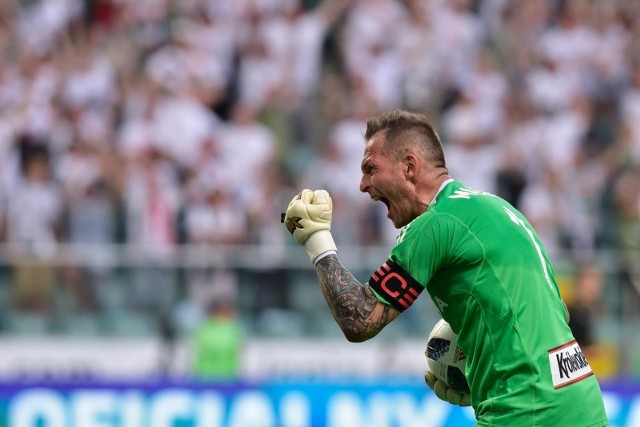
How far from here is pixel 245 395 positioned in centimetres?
1148

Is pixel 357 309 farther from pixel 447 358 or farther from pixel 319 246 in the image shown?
pixel 447 358

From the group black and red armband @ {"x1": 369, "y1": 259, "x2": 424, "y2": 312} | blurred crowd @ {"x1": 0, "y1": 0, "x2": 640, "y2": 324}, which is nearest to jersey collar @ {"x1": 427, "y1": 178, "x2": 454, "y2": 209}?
black and red armband @ {"x1": 369, "y1": 259, "x2": 424, "y2": 312}

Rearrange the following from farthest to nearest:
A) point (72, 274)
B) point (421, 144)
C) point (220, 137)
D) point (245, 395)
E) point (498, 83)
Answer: point (498, 83), point (220, 137), point (72, 274), point (245, 395), point (421, 144)

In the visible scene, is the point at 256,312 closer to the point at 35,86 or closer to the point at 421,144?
the point at 35,86

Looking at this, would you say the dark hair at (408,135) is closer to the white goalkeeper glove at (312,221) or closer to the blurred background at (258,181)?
the white goalkeeper glove at (312,221)

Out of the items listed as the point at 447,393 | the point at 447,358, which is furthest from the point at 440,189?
the point at 447,393

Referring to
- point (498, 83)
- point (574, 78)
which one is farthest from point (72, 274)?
point (574, 78)

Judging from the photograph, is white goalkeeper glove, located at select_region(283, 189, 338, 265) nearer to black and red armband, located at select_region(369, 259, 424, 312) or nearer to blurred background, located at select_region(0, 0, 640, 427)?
black and red armband, located at select_region(369, 259, 424, 312)

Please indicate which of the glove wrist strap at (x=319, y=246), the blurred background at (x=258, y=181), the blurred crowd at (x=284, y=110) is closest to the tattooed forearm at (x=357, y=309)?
the glove wrist strap at (x=319, y=246)

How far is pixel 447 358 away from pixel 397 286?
0.69m

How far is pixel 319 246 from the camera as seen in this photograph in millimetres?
5078

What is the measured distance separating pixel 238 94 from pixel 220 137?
94 centimetres

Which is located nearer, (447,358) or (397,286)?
(397,286)

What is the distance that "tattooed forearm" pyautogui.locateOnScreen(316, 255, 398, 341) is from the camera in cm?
477
